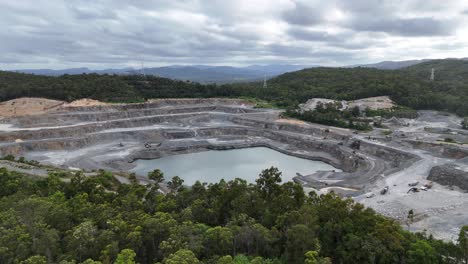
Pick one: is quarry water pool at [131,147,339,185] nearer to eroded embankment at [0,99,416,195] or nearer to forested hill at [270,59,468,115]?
eroded embankment at [0,99,416,195]

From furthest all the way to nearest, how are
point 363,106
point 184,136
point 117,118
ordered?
1. point 363,106
2. point 117,118
3. point 184,136

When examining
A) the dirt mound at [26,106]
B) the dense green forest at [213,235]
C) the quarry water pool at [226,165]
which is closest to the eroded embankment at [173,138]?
the quarry water pool at [226,165]

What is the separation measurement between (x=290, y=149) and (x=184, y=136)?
18.8 metres

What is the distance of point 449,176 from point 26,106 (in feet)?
219

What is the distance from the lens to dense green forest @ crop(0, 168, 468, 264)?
45.3ft

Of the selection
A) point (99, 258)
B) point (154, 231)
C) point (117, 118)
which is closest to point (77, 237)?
point (99, 258)

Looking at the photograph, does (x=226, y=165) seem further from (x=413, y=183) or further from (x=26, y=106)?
(x=26, y=106)

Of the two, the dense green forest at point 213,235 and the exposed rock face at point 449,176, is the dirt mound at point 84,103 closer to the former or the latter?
the dense green forest at point 213,235

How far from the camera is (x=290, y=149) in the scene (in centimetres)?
4953

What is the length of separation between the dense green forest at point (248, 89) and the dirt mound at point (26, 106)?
2173 millimetres

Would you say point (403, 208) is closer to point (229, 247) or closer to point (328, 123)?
point (229, 247)

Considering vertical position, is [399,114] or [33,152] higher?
[399,114]

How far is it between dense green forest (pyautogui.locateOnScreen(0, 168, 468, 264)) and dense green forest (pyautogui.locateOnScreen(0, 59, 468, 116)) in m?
52.0

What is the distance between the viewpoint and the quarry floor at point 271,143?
2745 centimetres
